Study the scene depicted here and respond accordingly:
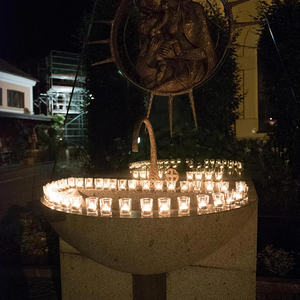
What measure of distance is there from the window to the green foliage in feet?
60.3

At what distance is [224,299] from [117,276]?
1124 mm

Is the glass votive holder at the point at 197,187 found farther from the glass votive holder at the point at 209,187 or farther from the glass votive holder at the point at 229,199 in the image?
the glass votive holder at the point at 229,199

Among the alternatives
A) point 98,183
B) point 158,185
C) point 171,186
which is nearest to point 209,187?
point 171,186

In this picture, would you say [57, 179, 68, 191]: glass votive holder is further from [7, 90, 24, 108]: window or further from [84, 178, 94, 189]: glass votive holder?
[7, 90, 24, 108]: window

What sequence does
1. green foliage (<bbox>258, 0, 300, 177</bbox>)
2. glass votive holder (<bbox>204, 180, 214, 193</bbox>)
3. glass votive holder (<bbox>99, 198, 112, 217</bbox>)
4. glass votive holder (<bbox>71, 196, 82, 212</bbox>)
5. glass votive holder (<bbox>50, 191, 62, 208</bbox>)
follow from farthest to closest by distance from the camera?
green foliage (<bbox>258, 0, 300, 177</bbox>) → glass votive holder (<bbox>204, 180, 214, 193</bbox>) → glass votive holder (<bbox>50, 191, 62, 208</bbox>) → glass votive holder (<bbox>71, 196, 82, 212</bbox>) → glass votive holder (<bbox>99, 198, 112, 217</bbox>)

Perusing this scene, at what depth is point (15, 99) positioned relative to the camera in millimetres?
22016

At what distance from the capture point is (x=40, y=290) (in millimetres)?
4242

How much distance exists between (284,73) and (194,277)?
15.7 ft

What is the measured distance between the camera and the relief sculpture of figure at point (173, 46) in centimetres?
369

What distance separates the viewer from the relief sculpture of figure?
3693 millimetres

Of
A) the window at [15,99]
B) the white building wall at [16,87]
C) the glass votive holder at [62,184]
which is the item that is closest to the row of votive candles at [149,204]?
the glass votive holder at [62,184]

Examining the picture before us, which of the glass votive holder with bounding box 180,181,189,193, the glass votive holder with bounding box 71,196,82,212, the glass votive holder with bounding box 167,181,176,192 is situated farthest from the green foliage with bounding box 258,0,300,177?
the glass votive holder with bounding box 71,196,82,212

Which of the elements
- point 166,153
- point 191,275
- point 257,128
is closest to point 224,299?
point 191,275

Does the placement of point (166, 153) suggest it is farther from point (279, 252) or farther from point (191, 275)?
point (191, 275)
